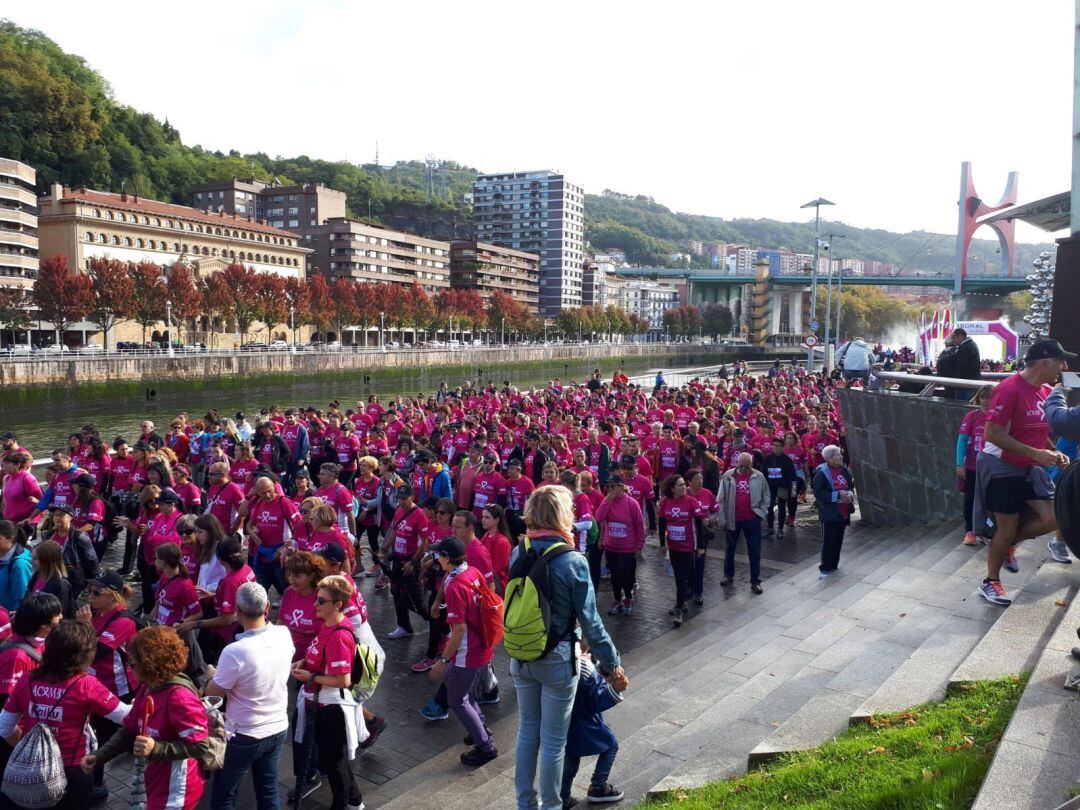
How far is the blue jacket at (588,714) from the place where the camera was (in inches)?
159

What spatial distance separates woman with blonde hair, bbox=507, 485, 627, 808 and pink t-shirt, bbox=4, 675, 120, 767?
219 cm

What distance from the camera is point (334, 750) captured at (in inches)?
174

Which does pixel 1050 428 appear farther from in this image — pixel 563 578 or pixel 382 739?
pixel 382 739

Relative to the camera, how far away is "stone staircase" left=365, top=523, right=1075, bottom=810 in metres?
4.41

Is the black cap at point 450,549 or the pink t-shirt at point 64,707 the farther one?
the black cap at point 450,549

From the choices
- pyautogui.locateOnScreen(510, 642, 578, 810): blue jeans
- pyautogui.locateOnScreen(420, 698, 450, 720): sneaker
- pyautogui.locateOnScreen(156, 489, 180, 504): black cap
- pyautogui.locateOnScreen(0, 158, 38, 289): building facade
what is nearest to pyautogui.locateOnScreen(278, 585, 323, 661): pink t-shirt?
pyautogui.locateOnScreen(420, 698, 450, 720): sneaker

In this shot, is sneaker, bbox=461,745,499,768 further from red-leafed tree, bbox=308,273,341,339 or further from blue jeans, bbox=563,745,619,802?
red-leafed tree, bbox=308,273,341,339

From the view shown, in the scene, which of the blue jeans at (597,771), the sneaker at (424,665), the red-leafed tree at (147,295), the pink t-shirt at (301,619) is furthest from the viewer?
the red-leafed tree at (147,295)

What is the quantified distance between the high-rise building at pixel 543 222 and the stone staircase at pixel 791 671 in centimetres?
13146

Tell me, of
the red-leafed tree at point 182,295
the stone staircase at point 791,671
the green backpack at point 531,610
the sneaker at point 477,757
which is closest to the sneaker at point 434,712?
the stone staircase at point 791,671

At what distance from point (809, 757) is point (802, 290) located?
Result: 489ft

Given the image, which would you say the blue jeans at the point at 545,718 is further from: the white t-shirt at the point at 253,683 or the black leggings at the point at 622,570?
the black leggings at the point at 622,570

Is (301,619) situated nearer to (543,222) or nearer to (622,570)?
(622,570)

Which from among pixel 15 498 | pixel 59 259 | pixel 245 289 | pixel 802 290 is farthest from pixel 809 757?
pixel 802 290
